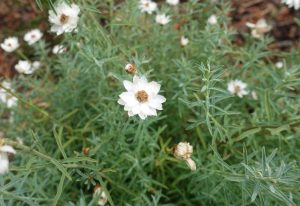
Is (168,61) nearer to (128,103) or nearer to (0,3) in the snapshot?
(128,103)

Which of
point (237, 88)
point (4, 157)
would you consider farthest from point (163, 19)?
point (4, 157)

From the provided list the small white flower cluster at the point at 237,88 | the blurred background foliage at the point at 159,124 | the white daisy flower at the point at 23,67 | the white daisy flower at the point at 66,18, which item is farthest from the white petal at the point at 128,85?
the white daisy flower at the point at 23,67

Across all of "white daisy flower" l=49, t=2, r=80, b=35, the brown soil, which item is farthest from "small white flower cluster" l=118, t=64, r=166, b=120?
the brown soil

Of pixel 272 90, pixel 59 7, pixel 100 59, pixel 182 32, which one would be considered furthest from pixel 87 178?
pixel 182 32

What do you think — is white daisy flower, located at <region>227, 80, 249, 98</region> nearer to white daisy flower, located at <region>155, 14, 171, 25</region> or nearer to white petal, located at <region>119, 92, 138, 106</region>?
white daisy flower, located at <region>155, 14, 171, 25</region>

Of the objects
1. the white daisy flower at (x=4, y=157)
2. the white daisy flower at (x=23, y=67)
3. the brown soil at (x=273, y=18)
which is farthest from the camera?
the brown soil at (x=273, y=18)

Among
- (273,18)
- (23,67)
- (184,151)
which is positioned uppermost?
(273,18)

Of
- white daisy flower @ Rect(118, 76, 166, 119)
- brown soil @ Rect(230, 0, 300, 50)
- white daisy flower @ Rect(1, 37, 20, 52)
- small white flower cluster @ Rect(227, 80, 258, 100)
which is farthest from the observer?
brown soil @ Rect(230, 0, 300, 50)

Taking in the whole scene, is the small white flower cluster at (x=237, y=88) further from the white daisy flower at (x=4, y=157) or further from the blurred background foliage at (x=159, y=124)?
the white daisy flower at (x=4, y=157)

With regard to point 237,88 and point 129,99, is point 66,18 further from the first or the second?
point 237,88
